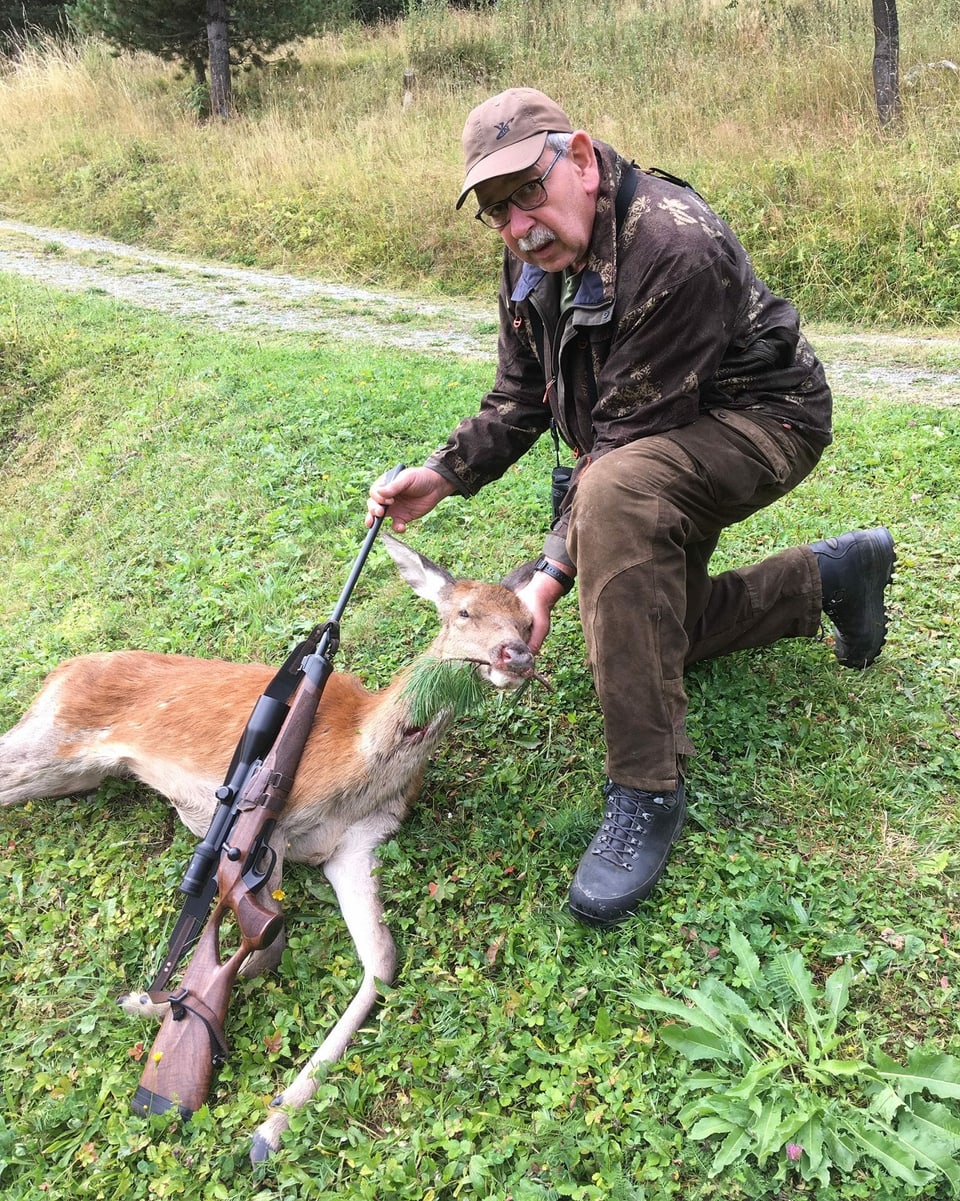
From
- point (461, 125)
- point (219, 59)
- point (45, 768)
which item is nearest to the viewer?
point (45, 768)

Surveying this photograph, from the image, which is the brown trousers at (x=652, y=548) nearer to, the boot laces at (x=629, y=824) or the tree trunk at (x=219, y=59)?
the boot laces at (x=629, y=824)

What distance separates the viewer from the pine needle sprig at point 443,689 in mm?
3121

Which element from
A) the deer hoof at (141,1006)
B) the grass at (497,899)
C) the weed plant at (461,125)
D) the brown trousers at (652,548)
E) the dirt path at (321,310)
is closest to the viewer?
the grass at (497,899)

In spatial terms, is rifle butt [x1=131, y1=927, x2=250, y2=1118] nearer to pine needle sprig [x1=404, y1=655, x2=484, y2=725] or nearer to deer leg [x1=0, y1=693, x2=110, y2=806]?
pine needle sprig [x1=404, y1=655, x2=484, y2=725]

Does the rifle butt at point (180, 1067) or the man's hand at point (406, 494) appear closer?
the rifle butt at point (180, 1067)

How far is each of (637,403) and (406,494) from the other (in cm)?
105

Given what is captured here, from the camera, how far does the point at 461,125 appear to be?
43.5 feet

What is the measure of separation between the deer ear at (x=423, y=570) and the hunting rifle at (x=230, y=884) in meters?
0.12

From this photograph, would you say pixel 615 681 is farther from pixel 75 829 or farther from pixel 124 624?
pixel 124 624

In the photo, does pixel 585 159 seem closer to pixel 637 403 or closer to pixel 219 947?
pixel 637 403

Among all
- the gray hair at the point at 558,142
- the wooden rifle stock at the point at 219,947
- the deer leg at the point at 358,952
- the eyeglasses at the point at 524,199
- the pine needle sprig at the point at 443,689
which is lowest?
the deer leg at the point at 358,952

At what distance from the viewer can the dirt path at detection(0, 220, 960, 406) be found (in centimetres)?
739

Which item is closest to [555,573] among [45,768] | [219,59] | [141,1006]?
[141,1006]

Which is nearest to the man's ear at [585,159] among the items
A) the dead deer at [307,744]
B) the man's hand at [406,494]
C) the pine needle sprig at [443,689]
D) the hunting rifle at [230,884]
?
the man's hand at [406,494]
